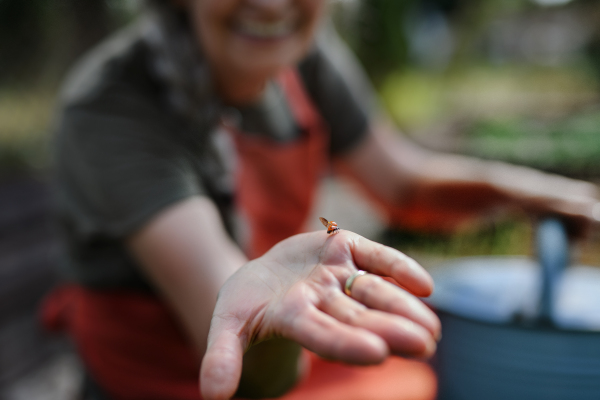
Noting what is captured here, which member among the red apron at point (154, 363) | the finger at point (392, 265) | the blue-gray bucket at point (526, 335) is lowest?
the red apron at point (154, 363)

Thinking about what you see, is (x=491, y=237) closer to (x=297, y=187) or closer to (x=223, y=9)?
(x=297, y=187)

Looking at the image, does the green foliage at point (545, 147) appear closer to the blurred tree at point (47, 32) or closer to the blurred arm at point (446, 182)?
the blurred arm at point (446, 182)

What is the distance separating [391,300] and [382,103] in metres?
7.17

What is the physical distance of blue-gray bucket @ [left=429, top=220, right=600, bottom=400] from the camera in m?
0.92

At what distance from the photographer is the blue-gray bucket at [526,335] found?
3.03 feet

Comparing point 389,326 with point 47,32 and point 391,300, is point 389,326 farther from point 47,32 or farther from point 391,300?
point 47,32

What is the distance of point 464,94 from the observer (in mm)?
11109

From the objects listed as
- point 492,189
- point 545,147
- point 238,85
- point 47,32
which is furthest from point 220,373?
point 47,32

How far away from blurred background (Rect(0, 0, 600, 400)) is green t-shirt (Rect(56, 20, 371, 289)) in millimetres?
775

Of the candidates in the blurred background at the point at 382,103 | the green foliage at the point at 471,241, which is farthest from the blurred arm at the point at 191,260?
the green foliage at the point at 471,241

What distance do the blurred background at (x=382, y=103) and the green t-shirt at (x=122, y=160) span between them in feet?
2.54

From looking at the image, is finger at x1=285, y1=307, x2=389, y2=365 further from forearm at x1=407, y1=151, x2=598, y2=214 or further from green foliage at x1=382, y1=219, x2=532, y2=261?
green foliage at x1=382, y1=219, x2=532, y2=261

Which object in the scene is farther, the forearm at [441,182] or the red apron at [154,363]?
the forearm at [441,182]

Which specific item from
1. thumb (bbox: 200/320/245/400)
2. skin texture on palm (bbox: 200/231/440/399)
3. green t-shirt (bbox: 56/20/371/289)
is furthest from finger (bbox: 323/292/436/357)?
green t-shirt (bbox: 56/20/371/289)
